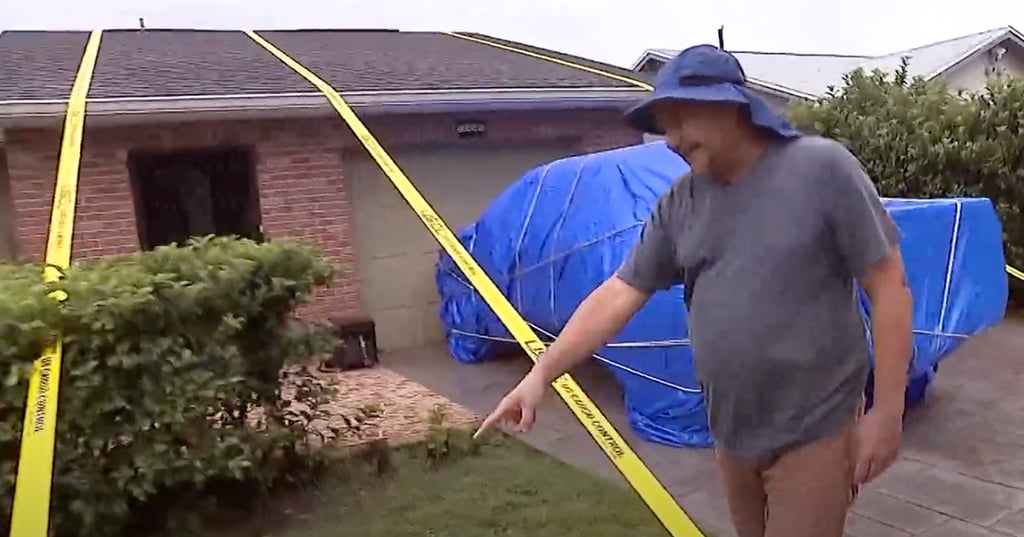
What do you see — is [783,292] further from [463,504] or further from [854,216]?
[463,504]

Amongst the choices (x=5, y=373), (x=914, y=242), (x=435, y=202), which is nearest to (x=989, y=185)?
(x=914, y=242)

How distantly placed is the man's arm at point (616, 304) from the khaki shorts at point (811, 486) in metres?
0.45

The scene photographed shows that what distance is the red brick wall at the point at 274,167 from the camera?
22.7ft

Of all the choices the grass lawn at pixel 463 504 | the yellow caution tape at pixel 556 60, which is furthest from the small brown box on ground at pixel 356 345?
the yellow caution tape at pixel 556 60

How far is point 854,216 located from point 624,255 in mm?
3792

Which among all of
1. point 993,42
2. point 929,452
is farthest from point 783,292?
point 993,42

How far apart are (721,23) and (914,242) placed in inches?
896

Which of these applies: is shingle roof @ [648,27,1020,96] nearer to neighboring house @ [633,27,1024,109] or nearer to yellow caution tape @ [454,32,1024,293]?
neighboring house @ [633,27,1024,109]

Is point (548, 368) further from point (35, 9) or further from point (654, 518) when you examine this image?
point (35, 9)

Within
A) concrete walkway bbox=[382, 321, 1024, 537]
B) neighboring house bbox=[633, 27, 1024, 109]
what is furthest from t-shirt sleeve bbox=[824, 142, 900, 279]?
A: neighboring house bbox=[633, 27, 1024, 109]

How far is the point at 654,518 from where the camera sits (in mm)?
3885

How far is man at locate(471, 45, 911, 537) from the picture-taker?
5.95 ft

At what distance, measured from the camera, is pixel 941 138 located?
8484 millimetres

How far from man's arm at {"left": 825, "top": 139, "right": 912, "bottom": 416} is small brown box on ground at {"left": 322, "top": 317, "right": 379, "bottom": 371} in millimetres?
5823
